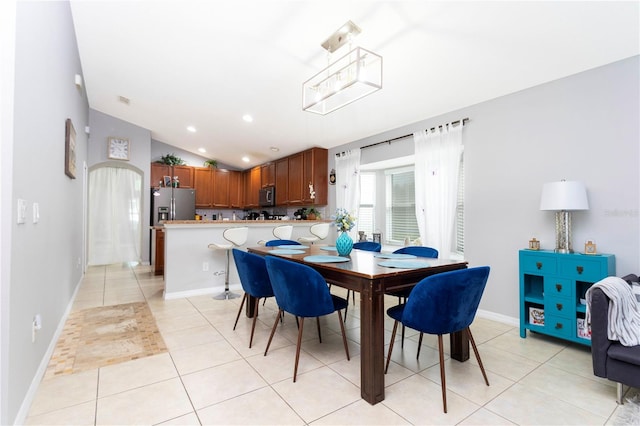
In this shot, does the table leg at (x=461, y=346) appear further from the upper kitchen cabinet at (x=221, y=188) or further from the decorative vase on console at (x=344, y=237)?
the upper kitchen cabinet at (x=221, y=188)

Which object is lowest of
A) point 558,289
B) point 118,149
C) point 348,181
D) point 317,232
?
point 558,289

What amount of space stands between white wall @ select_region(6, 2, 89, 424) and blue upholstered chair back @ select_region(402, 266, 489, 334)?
208 centimetres

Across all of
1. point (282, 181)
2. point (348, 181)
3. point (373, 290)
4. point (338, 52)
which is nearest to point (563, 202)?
point (373, 290)

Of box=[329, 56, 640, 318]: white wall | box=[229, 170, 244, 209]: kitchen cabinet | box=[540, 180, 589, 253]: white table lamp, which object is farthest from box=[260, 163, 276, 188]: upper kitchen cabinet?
box=[540, 180, 589, 253]: white table lamp

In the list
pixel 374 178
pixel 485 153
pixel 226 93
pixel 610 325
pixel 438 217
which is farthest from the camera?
pixel 374 178

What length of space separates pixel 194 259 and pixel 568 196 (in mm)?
4263

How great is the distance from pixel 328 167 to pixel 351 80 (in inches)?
131

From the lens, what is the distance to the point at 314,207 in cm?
593

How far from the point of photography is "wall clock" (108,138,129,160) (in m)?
5.97

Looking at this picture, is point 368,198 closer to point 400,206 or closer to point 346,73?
point 400,206

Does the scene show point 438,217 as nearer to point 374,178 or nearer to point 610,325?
point 374,178

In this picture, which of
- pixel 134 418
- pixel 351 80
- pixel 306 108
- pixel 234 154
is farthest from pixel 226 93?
pixel 134 418

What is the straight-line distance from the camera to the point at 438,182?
3.77 m

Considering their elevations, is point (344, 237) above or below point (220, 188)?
below
